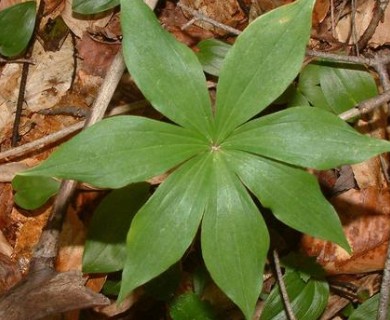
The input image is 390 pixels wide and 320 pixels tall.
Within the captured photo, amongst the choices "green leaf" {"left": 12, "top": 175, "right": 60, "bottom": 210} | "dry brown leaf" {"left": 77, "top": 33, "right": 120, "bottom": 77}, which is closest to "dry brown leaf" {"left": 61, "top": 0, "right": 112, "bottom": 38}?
"dry brown leaf" {"left": 77, "top": 33, "right": 120, "bottom": 77}

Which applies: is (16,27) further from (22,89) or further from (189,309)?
(189,309)

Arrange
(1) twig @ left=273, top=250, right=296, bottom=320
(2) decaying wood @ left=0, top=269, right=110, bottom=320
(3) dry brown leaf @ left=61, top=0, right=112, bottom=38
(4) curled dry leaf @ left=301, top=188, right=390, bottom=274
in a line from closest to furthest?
(2) decaying wood @ left=0, top=269, right=110, bottom=320
(1) twig @ left=273, top=250, right=296, bottom=320
(4) curled dry leaf @ left=301, top=188, right=390, bottom=274
(3) dry brown leaf @ left=61, top=0, right=112, bottom=38

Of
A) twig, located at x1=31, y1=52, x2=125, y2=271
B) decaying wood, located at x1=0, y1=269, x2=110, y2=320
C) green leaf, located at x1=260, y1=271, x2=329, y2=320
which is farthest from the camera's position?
green leaf, located at x1=260, y1=271, x2=329, y2=320

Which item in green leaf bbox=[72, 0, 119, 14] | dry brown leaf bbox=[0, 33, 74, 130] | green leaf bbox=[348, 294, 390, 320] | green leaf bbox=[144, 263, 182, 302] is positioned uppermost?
green leaf bbox=[72, 0, 119, 14]

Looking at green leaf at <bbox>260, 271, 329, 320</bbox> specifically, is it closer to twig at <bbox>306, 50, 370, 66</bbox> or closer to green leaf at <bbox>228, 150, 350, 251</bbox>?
green leaf at <bbox>228, 150, 350, 251</bbox>

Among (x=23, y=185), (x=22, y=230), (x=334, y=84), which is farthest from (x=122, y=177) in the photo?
(x=334, y=84)

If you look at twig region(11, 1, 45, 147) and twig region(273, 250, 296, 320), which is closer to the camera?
twig region(273, 250, 296, 320)

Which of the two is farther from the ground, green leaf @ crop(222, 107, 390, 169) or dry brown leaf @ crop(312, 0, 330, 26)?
dry brown leaf @ crop(312, 0, 330, 26)

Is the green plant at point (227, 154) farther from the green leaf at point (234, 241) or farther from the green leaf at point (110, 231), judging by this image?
the green leaf at point (110, 231)
